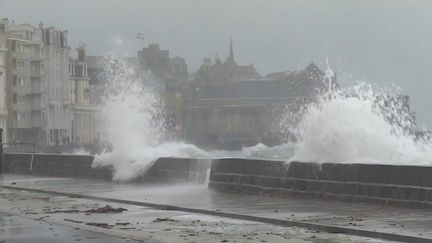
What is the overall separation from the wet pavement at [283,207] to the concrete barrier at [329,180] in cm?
32

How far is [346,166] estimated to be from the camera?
720 inches

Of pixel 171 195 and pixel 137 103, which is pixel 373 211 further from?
pixel 137 103

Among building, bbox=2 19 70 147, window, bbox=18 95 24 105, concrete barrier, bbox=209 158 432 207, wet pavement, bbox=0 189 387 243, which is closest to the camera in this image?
wet pavement, bbox=0 189 387 243

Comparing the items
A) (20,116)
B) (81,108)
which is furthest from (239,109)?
(20,116)

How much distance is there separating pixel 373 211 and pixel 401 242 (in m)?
3.64

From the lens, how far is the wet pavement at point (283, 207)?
1404 centimetres

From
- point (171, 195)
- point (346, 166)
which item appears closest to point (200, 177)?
point (171, 195)

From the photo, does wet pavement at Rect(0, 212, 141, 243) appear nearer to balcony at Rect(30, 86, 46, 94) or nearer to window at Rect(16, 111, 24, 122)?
window at Rect(16, 111, 24, 122)

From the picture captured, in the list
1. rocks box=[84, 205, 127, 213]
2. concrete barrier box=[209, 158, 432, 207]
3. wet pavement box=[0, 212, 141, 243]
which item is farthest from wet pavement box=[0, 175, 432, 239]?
wet pavement box=[0, 212, 141, 243]

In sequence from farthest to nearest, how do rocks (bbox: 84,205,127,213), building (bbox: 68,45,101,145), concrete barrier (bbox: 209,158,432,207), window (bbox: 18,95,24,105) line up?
building (bbox: 68,45,101,145) < window (bbox: 18,95,24,105) < rocks (bbox: 84,205,127,213) < concrete barrier (bbox: 209,158,432,207)

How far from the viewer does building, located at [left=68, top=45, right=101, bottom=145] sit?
151250mm

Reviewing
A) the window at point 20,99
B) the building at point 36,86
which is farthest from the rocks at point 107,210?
the window at point 20,99

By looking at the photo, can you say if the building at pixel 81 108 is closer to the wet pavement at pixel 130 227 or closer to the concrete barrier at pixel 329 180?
the concrete barrier at pixel 329 180

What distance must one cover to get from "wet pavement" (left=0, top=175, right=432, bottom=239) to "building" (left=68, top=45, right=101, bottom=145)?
126 metres
